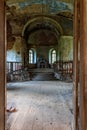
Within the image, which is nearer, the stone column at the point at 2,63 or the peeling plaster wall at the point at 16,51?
the stone column at the point at 2,63

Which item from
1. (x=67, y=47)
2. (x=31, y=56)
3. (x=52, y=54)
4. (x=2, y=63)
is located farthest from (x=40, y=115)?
(x=52, y=54)

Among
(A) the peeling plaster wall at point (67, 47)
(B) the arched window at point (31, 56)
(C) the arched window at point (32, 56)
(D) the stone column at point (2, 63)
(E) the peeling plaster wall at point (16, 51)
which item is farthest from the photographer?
(B) the arched window at point (31, 56)

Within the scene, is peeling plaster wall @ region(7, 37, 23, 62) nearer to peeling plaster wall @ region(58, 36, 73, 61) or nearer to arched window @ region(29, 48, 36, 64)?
peeling plaster wall @ region(58, 36, 73, 61)

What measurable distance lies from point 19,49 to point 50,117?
35.9 feet

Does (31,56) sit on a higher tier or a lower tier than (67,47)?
lower

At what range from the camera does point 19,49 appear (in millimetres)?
14680

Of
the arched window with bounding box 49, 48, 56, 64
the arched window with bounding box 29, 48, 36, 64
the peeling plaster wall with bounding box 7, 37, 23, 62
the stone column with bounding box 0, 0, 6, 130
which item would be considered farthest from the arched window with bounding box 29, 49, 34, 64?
the stone column with bounding box 0, 0, 6, 130

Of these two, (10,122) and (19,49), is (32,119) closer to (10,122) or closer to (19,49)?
(10,122)

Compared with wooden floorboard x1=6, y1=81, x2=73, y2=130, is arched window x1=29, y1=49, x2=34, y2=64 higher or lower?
higher

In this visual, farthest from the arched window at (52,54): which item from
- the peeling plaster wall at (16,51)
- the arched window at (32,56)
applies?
the peeling plaster wall at (16,51)

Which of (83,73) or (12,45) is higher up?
(12,45)

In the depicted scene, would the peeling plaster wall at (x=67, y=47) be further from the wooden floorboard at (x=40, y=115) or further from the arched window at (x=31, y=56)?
the arched window at (x=31, y=56)

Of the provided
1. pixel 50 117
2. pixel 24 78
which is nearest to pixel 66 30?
pixel 24 78

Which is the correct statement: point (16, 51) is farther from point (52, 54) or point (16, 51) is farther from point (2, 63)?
point (2, 63)
